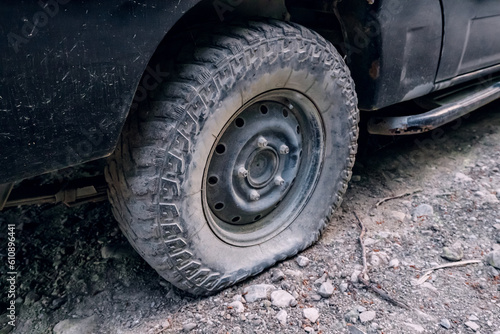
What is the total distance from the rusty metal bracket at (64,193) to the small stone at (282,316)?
0.85 metres

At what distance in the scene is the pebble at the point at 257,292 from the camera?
180 cm

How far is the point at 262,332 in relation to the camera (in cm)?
166

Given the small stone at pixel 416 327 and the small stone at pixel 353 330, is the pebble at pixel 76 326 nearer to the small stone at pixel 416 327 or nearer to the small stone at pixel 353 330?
the small stone at pixel 353 330

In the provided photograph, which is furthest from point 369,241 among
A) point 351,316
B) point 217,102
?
point 217,102

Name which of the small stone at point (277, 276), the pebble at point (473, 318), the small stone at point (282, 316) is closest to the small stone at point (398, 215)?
the pebble at point (473, 318)

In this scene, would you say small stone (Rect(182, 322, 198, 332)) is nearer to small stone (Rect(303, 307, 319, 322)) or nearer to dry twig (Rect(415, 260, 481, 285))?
small stone (Rect(303, 307, 319, 322))

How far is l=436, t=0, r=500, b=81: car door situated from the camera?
2205 millimetres

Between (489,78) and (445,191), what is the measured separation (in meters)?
0.86

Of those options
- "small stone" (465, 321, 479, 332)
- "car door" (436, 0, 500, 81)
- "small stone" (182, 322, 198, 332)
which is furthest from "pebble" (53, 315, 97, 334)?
"car door" (436, 0, 500, 81)

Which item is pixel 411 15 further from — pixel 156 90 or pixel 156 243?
pixel 156 243

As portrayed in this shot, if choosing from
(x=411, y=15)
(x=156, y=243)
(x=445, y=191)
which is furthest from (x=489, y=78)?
(x=156, y=243)

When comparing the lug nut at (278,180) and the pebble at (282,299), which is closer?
the pebble at (282,299)

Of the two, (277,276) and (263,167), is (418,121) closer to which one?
(263,167)

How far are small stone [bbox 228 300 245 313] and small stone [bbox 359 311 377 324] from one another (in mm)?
459
